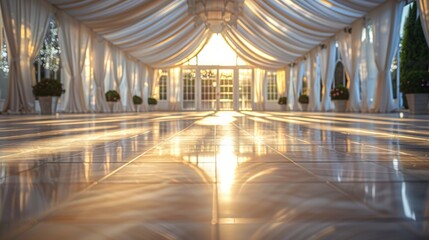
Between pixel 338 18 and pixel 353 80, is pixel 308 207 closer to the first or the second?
pixel 338 18

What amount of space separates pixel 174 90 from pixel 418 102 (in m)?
16.7

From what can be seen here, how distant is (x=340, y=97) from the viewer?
47.8 feet

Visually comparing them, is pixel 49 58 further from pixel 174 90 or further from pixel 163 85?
pixel 163 85

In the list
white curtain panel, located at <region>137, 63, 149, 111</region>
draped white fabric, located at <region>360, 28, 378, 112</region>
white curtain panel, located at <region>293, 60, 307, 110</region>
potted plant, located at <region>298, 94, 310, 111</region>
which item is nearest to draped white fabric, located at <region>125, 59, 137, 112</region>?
white curtain panel, located at <region>137, 63, 149, 111</region>

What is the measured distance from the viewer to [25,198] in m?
1.18

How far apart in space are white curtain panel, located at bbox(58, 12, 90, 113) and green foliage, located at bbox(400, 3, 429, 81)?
12.7m

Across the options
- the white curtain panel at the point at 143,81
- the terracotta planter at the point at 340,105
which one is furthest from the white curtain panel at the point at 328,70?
the white curtain panel at the point at 143,81

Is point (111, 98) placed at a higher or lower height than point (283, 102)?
higher

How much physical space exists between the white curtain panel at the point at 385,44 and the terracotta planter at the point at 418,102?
151cm

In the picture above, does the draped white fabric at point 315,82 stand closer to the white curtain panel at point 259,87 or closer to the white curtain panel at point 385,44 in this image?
the white curtain panel at point 385,44

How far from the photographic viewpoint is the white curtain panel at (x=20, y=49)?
10531 millimetres

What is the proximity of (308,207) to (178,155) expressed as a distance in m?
1.28

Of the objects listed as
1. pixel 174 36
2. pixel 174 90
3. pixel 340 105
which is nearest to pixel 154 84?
pixel 174 90

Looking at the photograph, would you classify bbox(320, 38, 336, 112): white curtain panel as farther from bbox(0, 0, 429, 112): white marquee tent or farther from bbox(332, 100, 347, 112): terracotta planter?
bbox(332, 100, 347, 112): terracotta planter
